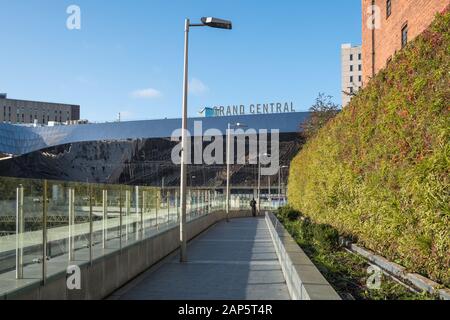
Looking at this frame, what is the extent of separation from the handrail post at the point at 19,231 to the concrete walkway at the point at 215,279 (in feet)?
10.8

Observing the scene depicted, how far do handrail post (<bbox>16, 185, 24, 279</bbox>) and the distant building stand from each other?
532 feet

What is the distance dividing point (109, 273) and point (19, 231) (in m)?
3.56

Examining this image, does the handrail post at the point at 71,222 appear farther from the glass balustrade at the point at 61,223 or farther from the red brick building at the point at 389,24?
the red brick building at the point at 389,24

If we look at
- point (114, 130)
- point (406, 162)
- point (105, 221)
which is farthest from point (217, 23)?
point (114, 130)

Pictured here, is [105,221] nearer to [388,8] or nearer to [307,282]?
[307,282]

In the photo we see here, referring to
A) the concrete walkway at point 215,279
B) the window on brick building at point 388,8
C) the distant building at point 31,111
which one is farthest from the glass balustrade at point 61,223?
the distant building at point 31,111

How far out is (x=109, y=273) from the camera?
389 inches

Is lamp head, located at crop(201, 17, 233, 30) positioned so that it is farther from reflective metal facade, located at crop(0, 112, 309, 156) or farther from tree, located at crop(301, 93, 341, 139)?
reflective metal facade, located at crop(0, 112, 309, 156)

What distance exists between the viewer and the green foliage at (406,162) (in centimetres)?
758

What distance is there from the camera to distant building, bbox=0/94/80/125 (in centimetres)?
17000

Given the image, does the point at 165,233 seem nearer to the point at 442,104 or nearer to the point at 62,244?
the point at 62,244

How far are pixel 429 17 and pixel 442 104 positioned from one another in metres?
17.5

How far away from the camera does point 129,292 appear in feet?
33.7
